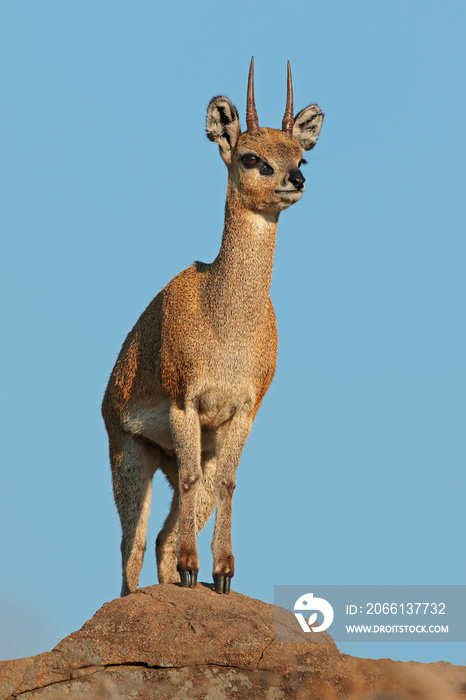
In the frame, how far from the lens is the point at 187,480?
13453mm

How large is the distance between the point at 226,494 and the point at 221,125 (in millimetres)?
4841

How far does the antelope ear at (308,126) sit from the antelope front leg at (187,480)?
14.1ft

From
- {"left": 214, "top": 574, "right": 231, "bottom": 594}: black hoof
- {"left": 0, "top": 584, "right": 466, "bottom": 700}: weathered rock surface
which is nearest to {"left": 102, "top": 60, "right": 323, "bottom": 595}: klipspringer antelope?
{"left": 214, "top": 574, "right": 231, "bottom": 594}: black hoof

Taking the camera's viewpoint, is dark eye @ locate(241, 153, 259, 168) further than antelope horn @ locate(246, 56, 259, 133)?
No

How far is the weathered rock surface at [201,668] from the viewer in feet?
36.0

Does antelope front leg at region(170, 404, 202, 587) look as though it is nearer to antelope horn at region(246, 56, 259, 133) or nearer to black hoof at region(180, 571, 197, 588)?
black hoof at region(180, 571, 197, 588)

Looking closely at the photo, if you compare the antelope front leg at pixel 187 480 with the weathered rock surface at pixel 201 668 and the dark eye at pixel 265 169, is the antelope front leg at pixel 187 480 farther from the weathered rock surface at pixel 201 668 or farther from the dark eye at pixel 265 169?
the dark eye at pixel 265 169

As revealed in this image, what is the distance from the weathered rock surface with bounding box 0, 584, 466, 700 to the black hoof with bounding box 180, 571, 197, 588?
44.8 inches

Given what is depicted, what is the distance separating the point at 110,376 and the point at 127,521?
231 centimetres

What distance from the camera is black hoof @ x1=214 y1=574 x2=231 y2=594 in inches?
517

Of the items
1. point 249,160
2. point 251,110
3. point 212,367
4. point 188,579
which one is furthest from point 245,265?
point 188,579

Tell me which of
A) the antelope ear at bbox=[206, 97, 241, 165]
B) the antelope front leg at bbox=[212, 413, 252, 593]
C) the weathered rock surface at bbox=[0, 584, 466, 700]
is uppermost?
the antelope ear at bbox=[206, 97, 241, 165]

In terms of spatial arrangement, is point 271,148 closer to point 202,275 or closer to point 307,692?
point 202,275

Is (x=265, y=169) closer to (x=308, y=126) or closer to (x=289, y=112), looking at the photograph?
(x=289, y=112)
